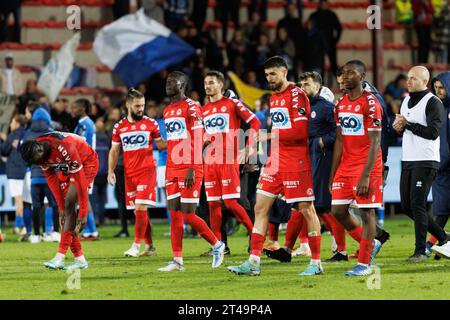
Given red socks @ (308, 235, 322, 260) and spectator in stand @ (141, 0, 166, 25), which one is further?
spectator in stand @ (141, 0, 166, 25)

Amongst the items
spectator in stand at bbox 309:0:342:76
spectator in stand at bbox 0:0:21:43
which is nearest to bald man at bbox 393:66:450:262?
spectator in stand at bbox 309:0:342:76

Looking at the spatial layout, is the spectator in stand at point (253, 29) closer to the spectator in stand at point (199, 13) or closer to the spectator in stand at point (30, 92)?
the spectator in stand at point (199, 13)

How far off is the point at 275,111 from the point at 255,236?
143 centimetres

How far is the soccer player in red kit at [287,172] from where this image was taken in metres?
13.4

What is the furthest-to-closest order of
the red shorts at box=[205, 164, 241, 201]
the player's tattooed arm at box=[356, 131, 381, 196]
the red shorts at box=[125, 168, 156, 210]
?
1. the red shorts at box=[125, 168, 156, 210]
2. the red shorts at box=[205, 164, 241, 201]
3. the player's tattooed arm at box=[356, 131, 381, 196]

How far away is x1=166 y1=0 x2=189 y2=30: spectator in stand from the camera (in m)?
28.0

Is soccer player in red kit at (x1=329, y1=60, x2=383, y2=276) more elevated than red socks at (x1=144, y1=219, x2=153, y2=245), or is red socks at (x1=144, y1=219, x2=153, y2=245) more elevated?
soccer player in red kit at (x1=329, y1=60, x2=383, y2=276)

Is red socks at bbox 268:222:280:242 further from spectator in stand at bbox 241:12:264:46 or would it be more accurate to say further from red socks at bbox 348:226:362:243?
spectator in stand at bbox 241:12:264:46

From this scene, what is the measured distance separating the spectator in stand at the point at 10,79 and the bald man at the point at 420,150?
13.1 metres

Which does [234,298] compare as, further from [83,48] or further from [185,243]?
[83,48]

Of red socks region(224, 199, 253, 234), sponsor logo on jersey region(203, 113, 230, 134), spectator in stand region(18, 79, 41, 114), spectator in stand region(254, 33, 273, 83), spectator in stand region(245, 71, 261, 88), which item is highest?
spectator in stand region(254, 33, 273, 83)

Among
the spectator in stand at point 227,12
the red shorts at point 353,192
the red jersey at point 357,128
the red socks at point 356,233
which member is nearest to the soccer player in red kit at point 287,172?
the red shorts at point 353,192

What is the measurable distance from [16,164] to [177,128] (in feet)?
23.0

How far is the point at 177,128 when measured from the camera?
49.1 ft
